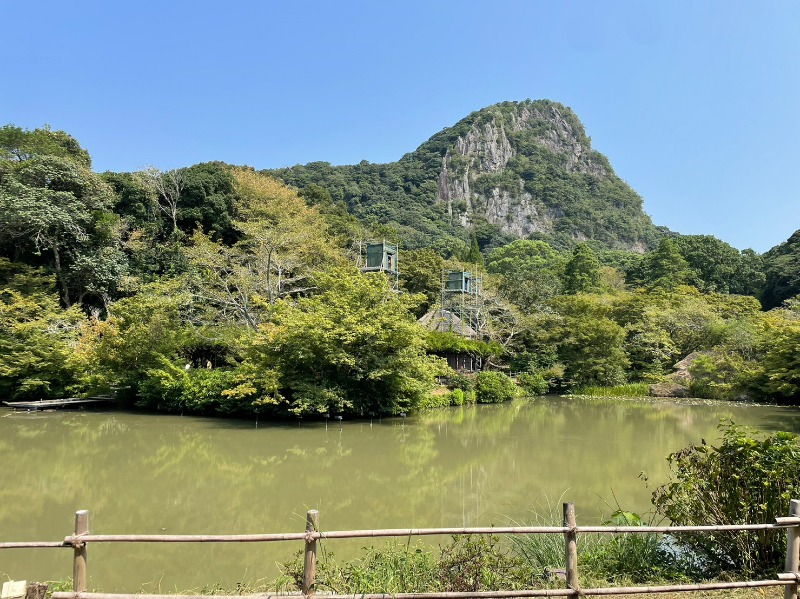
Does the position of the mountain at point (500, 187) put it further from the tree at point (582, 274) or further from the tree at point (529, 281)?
the tree at point (582, 274)

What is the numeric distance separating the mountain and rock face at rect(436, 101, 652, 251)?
17cm

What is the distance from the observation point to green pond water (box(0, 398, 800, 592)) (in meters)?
5.52

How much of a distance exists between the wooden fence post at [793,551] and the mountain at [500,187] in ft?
194

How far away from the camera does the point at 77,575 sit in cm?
328

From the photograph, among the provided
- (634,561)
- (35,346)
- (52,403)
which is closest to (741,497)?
(634,561)

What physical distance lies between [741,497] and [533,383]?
20596 mm

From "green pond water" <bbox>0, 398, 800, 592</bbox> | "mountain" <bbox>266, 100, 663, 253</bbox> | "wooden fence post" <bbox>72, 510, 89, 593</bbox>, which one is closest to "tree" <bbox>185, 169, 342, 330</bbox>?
"green pond water" <bbox>0, 398, 800, 592</bbox>

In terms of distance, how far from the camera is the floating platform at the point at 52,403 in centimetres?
1645

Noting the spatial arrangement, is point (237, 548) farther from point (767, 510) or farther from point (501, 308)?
point (501, 308)

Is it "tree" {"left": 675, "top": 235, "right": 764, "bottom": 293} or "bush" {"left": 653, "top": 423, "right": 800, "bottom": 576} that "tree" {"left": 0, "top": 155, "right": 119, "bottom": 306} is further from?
"tree" {"left": 675, "top": 235, "right": 764, "bottom": 293}

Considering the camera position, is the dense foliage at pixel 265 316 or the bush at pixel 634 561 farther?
the dense foliage at pixel 265 316

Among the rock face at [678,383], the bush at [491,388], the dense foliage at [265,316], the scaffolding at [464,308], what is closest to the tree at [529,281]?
the dense foliage at [265,316]

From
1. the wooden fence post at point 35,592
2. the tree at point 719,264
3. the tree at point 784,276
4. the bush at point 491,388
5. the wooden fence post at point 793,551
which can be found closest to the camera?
the wooden fence post at point 35,592

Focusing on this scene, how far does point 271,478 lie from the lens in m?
8.93
